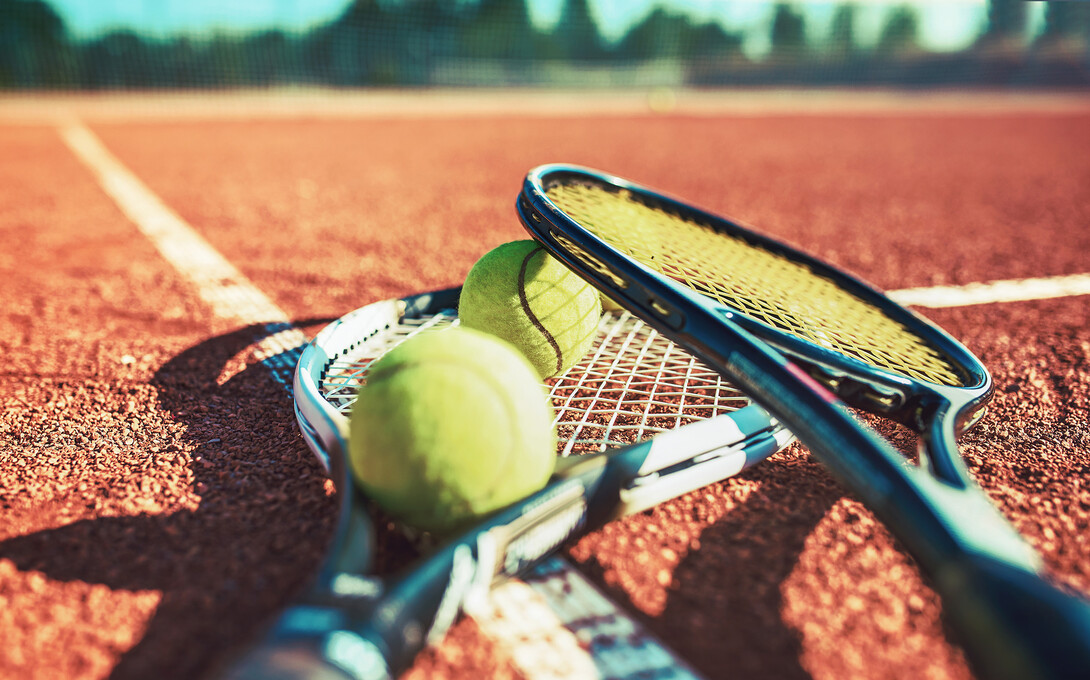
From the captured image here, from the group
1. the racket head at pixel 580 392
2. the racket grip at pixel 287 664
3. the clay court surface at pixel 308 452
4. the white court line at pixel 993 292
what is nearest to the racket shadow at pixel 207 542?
the clay court surface at pixel 308 452

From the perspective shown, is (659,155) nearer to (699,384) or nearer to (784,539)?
(699,384)

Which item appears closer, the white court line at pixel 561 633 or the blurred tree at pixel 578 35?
the white court line at pixel 561 633

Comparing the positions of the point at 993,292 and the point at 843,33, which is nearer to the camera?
the point at 993,292

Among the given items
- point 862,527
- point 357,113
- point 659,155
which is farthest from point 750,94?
point 862,527

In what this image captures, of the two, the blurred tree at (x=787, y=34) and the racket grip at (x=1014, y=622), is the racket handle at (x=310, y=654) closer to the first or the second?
the racket grip at (x=1014, y=622)

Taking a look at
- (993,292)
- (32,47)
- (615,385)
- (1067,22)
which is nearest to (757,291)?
(615,385)

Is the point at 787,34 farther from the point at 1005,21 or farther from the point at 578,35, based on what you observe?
the point at 578,35

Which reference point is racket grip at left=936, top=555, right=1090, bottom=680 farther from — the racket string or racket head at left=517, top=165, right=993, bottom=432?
the racket string
